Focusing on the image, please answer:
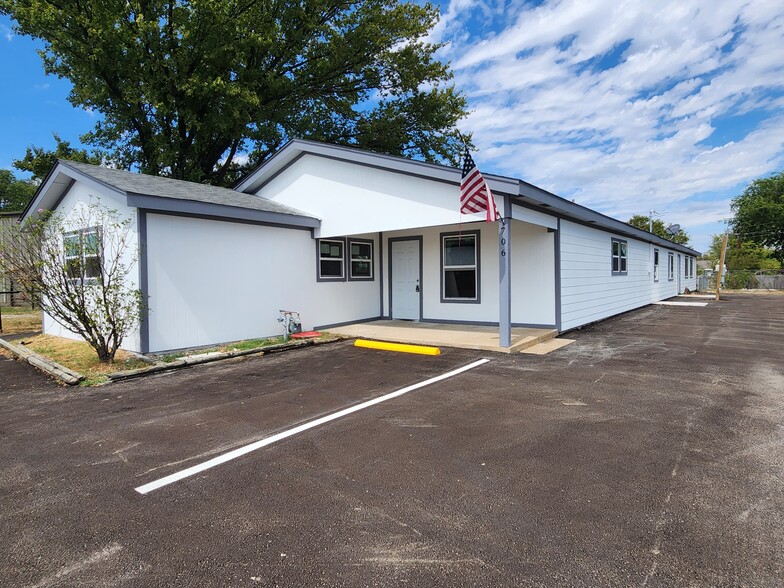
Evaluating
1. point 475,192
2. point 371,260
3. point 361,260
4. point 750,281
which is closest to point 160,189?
point 361,260

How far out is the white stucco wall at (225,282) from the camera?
7.86 m

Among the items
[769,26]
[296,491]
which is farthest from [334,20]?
[296,491]

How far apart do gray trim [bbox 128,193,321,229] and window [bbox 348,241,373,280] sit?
1.62m

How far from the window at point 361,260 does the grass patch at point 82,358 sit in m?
5.88

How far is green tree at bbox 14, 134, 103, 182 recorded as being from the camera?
1881 cm

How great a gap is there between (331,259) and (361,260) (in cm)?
114

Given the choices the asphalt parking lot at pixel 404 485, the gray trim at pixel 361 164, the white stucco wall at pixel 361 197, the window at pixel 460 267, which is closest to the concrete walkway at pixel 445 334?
the window at pixel 460 267

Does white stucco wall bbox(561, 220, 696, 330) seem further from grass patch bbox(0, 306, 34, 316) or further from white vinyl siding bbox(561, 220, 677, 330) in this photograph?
grass patch bbox(0, 306, 34, 316)

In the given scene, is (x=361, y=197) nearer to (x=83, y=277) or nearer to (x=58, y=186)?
(x=83, y=277)

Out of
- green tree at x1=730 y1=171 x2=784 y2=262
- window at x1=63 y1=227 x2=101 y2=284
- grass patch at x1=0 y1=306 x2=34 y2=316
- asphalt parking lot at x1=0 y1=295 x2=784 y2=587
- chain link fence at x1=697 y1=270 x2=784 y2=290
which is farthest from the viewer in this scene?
green tree at x1=730 y1=171 x2=784 y2=262

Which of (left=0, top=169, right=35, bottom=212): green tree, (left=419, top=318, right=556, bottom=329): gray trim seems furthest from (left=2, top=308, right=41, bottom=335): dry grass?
(left=0, top=169, right=35, bottom=212): green tree

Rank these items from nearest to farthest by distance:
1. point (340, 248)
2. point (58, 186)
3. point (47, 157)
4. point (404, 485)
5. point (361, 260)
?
point (404, 485), point (58, 186), point (340, 248), point (361, 260), point (47, 157)

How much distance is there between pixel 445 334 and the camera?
991 centimetres

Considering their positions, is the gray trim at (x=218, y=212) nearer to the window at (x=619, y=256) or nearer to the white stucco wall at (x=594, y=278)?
the white stucco wall at (x=594, y=278)
